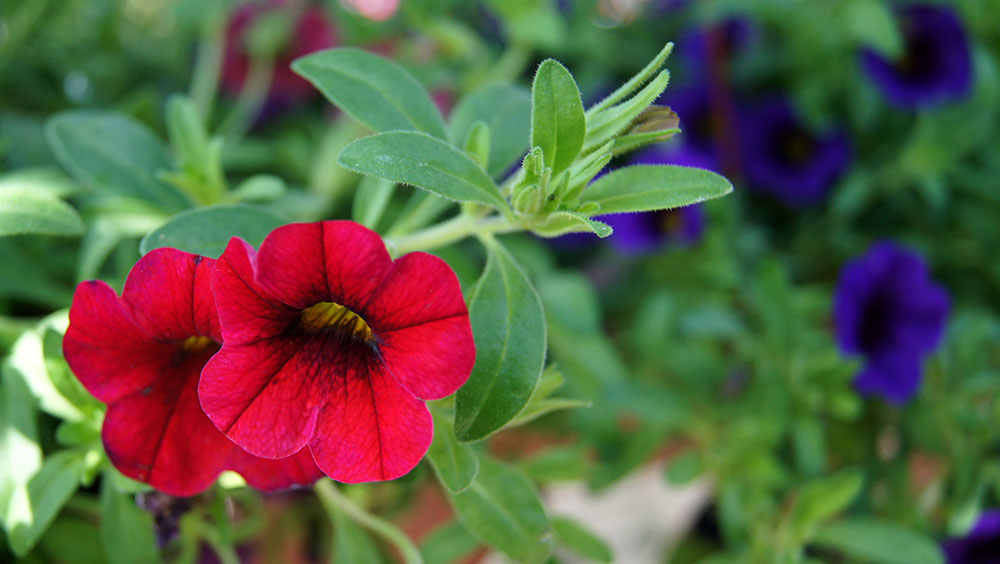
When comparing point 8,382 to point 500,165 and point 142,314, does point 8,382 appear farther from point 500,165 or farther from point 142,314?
point 500,165

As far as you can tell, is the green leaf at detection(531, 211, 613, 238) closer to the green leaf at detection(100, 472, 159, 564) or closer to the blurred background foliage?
the blurred background foliage

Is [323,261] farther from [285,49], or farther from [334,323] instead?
[285,49]

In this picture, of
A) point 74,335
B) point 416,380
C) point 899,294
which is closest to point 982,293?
point 899,294

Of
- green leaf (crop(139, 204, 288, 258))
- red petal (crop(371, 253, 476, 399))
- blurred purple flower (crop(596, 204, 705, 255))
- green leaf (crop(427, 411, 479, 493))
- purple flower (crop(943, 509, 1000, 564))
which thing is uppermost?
red petal (crop(371, 253, 476, 399))

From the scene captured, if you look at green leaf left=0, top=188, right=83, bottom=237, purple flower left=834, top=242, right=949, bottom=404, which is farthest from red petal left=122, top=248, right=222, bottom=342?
purple flower left=834, top=242, right=949, bottom=404

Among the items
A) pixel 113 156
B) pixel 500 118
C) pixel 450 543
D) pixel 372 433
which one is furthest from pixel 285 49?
pixel 372 433
